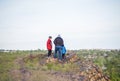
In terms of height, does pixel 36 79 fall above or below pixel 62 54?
below

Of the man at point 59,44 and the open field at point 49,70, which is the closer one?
the open field at point 49,70

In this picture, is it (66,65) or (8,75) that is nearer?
(8,75)

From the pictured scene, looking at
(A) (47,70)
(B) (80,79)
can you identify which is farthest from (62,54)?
(B) (80,79)

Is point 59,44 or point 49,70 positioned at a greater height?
point 59,44

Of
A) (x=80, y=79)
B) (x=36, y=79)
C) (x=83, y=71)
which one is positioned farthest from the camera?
(x=83, y=71)

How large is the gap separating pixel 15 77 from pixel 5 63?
5039 millimetres

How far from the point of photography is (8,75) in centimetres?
1889

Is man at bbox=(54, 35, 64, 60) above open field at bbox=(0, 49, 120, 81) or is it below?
above

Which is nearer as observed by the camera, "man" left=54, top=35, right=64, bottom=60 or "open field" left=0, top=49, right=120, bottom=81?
"open field" left=0, top=49, right=120, bottom=81

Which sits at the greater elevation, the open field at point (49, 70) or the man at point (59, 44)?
the man at point (59, 44)

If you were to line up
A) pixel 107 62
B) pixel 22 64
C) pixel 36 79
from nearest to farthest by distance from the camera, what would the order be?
1. pixel 36 79
2. pixel 22 64
3. pixel 107 62

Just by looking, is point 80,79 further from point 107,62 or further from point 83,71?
point 107,62

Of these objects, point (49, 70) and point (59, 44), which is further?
point (59, 44)

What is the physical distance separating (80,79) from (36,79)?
3.59 meters
